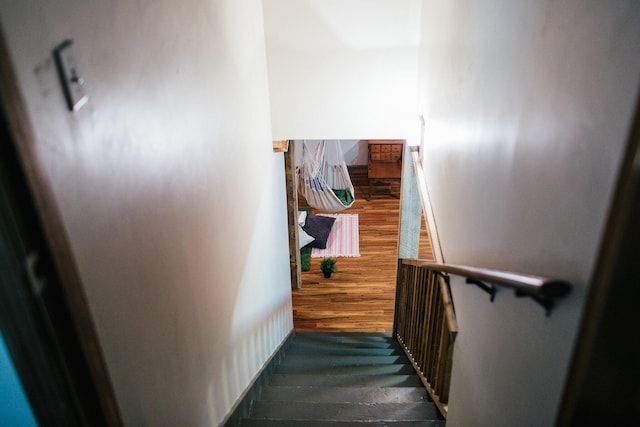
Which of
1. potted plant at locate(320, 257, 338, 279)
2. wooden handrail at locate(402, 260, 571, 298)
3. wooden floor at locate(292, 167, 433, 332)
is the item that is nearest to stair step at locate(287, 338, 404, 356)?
wooden floor at locate(292, 167, 433, 332)

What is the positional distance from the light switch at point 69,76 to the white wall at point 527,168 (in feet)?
3.29

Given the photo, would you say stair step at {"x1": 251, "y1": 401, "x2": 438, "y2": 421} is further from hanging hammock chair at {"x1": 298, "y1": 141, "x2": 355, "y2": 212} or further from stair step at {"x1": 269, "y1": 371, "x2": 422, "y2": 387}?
hanging hammock chair at {"x1": 298, "y1": 141, "x2": 355, "y2": 212}

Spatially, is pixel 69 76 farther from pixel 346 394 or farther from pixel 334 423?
pixel 346 394

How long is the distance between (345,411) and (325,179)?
466 centimetres

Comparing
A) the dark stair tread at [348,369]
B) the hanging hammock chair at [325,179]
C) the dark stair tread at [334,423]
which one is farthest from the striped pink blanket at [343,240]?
the dark stair tread at [334,423]

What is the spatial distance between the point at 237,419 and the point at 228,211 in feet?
3.39

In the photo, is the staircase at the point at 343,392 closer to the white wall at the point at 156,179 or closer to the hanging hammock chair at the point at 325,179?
the white wall at the point at 156,179

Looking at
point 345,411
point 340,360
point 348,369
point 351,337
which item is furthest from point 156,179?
point 351,337

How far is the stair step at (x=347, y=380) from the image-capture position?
287 cm

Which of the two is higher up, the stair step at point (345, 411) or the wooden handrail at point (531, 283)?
the wooden handrail at point (531, 283)

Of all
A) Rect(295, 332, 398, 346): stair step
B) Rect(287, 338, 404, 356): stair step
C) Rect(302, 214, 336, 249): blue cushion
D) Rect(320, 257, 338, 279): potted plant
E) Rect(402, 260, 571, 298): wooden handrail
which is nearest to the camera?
Rect(402, 260, 571, 298): wooden handrail

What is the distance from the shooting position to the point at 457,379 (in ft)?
6.23

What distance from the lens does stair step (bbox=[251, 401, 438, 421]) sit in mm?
2344

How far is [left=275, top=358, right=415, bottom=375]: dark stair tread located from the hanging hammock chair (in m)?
3.39
